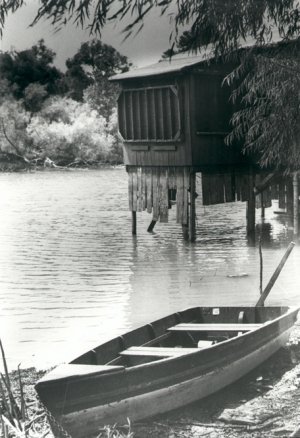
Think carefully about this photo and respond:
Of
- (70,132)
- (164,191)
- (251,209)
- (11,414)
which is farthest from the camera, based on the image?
(251,209)

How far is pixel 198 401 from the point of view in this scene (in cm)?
898

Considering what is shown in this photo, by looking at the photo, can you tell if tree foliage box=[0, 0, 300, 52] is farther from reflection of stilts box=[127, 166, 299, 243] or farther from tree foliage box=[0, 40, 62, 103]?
reflection of stilts box=[127, 166, 299, 243]

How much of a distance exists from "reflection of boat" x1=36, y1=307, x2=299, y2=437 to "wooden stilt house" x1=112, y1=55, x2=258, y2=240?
9.54 m

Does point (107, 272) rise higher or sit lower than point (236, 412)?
higher

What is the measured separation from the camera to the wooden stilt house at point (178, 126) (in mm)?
19797

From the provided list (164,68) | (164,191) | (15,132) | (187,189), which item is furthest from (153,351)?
(164,191)

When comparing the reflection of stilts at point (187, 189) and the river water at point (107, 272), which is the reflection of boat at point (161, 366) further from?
the reflection of stilts at point (187, 189)

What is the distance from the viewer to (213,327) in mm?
10445

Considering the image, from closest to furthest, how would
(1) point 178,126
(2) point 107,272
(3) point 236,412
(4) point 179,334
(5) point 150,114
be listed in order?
(3) point 236,412, (4) point 179,334, (2) point 107,272, (1) point 178,126, (5) point 150,114

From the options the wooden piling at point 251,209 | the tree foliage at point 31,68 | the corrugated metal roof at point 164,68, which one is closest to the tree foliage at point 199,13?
the tree foliage at point 31,68

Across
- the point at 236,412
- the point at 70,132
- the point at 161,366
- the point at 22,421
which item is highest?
the point at 70,132

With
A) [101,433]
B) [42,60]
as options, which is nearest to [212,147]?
[42,60]

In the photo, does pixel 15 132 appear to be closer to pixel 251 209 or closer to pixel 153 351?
pixel 251 209

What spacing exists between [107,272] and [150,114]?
4831 millimetres
